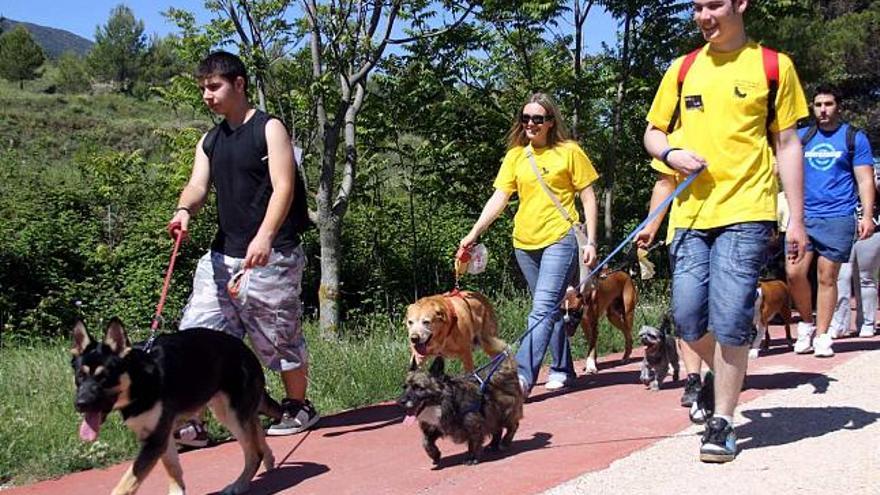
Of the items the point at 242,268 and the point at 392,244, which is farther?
the point at 392,244

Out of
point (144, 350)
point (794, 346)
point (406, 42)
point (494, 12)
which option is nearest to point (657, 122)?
point (144, 350)

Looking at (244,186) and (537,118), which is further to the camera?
(537,118)

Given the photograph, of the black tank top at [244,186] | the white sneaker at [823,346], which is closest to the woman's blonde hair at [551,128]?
the black tank top at [244,186]

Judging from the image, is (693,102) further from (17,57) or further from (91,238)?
(17,57)

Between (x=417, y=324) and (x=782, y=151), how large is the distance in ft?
8.25

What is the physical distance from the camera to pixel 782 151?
482 centimetres

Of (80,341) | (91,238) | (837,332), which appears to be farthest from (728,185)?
(91,238)

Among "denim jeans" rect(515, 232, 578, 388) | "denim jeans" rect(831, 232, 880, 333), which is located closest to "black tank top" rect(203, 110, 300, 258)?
"denim jeans" rect(515, 232, 578, 388)

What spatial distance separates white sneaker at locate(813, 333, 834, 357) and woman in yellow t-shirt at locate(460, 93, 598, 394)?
2620 millimetres

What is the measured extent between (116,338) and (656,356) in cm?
413

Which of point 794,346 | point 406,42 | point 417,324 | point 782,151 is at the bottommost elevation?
point 794,346

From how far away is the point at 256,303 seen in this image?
18.2ft

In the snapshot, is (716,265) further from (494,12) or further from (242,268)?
(494,12)

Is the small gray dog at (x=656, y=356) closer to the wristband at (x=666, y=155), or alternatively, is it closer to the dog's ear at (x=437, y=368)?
the wristband at (x=666, y=155)
